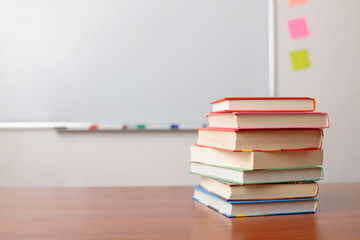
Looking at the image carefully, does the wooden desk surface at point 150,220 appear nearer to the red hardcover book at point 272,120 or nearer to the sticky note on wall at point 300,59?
the red hardcover book at point 272,120

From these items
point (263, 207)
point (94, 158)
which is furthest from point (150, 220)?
point (94, 158)

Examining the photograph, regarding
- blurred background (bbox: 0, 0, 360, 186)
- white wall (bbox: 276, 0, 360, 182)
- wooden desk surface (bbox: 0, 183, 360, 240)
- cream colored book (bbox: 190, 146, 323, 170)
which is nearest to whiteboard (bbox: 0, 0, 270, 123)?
blurred background (bbox: 0, 0, 360, 186)

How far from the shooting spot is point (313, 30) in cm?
232

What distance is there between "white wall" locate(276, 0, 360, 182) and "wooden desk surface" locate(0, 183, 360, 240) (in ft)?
5.02

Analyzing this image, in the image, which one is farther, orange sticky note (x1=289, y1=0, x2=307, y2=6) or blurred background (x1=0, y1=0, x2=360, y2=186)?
orange sticky note (x1=289, y1=0, x2=307, y2=6)

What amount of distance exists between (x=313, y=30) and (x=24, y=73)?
5.33ft

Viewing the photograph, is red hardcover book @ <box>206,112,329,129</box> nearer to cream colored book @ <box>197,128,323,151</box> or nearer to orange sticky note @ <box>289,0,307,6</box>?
cream colored book @ <box>197,128,323,151</box>

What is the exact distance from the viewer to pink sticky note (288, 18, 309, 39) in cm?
229

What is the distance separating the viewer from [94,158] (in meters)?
2.15

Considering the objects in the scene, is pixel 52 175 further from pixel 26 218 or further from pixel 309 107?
pixel 309 107

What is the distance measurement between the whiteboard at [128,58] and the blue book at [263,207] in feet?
5.09

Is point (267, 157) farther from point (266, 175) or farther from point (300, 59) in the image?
point (300, 59)

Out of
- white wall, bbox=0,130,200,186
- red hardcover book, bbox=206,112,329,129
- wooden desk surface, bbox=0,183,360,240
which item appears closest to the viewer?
wooden desk surface, bbox=0,183,360,240

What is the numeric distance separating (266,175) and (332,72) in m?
1.89
